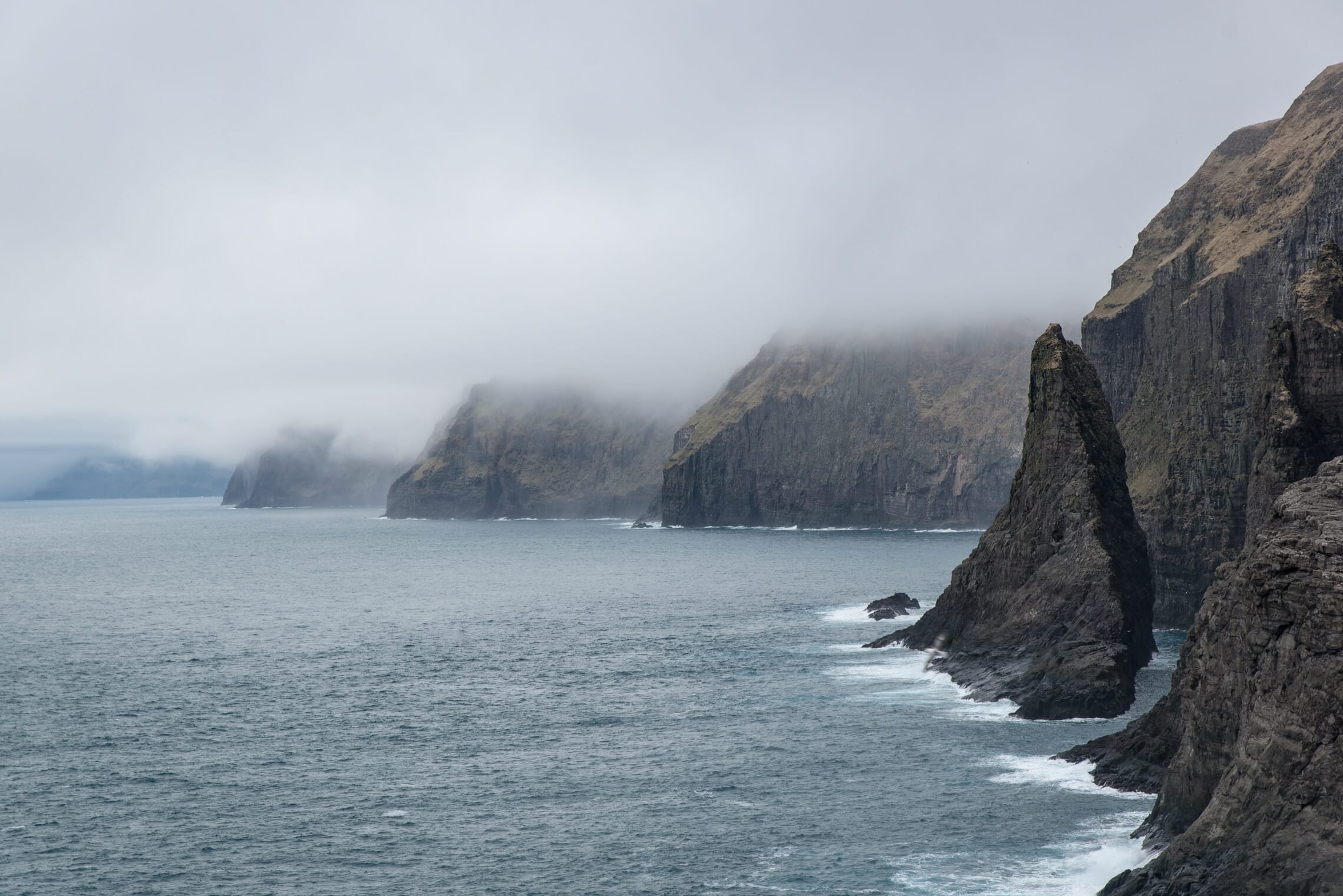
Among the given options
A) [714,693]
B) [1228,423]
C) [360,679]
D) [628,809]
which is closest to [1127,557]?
[1228,423]

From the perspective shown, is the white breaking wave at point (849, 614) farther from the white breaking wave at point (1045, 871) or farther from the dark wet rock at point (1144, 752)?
the white breaking wave at point (1045, 871)

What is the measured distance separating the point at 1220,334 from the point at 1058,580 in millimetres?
33478

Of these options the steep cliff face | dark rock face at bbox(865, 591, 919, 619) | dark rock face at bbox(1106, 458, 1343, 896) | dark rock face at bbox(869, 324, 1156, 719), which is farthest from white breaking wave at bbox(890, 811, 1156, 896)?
dark rock face at bbox(865, 591, 919, 619)

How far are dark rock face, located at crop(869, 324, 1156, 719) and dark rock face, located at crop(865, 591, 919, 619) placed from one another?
1764 cm

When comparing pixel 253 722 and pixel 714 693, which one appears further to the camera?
pixel 714 693

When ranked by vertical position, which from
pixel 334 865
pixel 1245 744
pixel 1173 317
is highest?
pixel 1173 317

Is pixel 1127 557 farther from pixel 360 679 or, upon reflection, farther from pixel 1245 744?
pixel 360 679

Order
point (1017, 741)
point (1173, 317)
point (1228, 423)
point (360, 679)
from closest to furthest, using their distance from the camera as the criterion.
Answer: point (1017, 741) < point (360, 679) < point (1228, 423) < point (1173, 317)

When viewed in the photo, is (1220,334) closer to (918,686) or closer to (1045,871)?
(918,686)

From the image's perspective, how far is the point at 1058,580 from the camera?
7275 cm

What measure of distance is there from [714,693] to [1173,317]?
57496 mm

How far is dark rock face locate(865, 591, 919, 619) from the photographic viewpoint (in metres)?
106

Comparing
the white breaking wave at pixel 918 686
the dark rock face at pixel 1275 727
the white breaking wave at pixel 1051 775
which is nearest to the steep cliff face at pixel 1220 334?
the white breaking wave at pixel 918 686

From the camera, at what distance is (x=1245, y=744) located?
3231 cm
